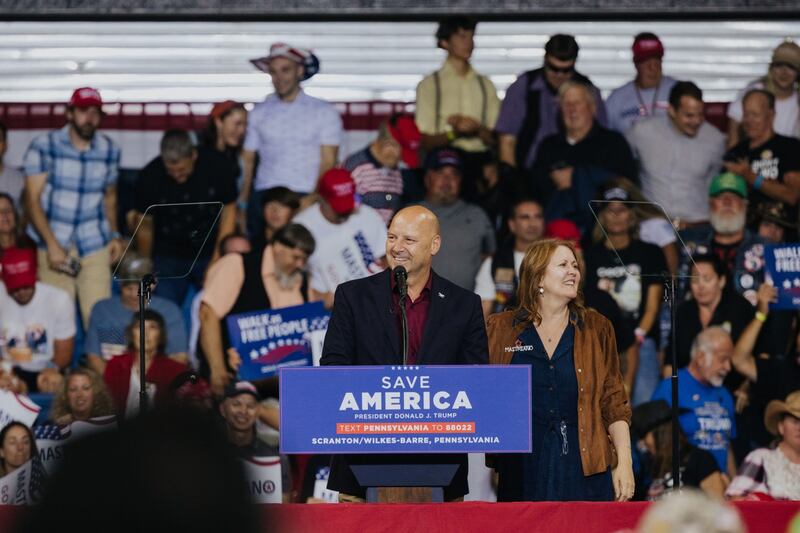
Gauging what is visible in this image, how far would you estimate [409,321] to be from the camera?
510 cm

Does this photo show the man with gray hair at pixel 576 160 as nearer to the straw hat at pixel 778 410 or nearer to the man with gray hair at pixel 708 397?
the man with gray hair at pixel 708 397

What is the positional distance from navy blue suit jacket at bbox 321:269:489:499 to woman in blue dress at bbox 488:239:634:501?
0.20 meters

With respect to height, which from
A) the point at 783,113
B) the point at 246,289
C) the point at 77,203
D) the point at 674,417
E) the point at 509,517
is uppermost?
the point at 783,113

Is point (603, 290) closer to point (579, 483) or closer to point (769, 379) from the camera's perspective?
point (769, 379)

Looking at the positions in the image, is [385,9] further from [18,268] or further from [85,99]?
[18,268]

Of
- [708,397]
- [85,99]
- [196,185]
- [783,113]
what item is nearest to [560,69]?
[783,113]

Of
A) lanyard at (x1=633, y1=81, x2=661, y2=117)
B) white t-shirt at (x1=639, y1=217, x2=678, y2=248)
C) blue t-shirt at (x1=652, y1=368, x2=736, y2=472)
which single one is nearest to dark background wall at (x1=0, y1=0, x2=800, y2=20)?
lanyard at (x1=633, y1=81, x2=661, y2=117)

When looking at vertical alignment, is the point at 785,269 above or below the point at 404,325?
above

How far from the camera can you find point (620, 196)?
8.22 m

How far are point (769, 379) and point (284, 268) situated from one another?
2.99m

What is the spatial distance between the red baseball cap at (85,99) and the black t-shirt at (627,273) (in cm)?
331

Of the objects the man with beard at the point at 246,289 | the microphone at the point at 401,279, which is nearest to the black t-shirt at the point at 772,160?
Result: the man with beard at the point at 246,289

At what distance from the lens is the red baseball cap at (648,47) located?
8.98 m

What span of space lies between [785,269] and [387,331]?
3.57 m
